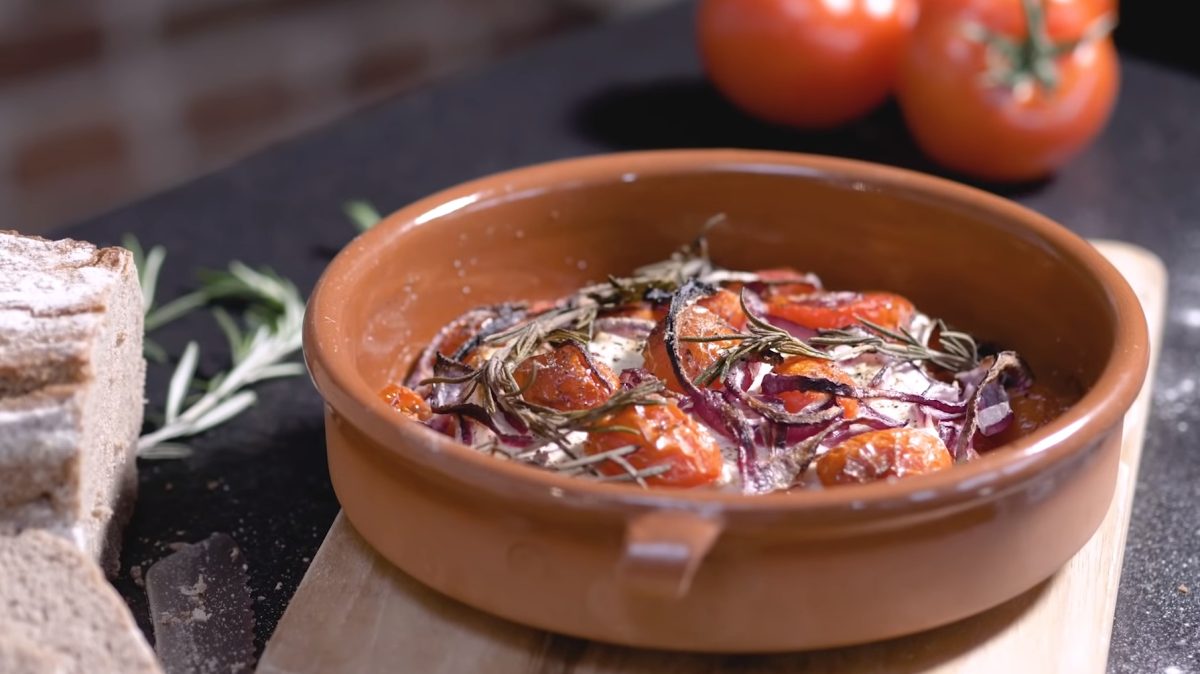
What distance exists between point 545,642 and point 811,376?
19.7 inches

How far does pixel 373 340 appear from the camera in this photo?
2.01 meters

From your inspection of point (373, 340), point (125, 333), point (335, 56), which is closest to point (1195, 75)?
point (373, 340)

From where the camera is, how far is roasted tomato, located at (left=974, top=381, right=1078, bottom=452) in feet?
5.98

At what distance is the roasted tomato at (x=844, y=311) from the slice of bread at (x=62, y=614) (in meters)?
1.04

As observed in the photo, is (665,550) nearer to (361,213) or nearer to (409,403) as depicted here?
(409,403)

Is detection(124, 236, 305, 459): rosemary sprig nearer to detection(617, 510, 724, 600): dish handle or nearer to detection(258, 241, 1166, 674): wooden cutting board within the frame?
detection(258, 241, 1166, 674): wooden cutting board

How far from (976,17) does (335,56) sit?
3736mm

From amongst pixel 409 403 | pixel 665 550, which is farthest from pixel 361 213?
pixel 665 550

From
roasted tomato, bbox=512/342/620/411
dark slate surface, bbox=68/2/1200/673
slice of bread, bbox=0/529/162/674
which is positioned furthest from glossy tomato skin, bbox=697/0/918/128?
slice of bread, bbox=0/529/162/674

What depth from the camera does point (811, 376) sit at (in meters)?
1.75

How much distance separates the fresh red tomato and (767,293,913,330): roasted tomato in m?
1.13

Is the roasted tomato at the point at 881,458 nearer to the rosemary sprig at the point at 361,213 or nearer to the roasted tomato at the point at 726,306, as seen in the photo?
the roasted tomato at the point at 726,306

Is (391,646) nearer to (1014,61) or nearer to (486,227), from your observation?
(486,227)

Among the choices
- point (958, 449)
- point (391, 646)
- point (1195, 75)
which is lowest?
point (1195, 75)
